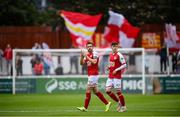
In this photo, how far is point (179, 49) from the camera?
40688mm

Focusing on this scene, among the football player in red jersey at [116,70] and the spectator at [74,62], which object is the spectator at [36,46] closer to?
the spectator at [74,62]

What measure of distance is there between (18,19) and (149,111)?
3377 cm

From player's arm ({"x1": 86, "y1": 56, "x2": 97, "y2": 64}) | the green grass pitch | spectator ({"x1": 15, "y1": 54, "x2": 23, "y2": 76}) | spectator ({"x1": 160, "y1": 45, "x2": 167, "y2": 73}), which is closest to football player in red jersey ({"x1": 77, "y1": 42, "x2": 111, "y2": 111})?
player's arm ({"x1": 86, "y1": 56, "x2": 97, "y2": 64})

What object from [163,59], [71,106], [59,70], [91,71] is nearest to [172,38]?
[163,59]

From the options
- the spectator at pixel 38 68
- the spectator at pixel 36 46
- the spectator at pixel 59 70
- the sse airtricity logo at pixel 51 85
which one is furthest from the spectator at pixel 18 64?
the spectator at pixel 36 46

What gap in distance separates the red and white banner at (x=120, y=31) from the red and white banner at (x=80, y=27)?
892mm

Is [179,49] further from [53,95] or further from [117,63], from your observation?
[117,63]

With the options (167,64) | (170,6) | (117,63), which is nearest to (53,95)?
(167,64)

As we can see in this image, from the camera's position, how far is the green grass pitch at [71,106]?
25156mm

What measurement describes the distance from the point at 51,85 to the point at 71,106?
9.97 metres

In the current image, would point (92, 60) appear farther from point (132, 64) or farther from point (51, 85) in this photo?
point (51, 85)

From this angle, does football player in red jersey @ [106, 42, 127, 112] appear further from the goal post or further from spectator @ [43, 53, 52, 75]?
spectator @ [43, 53, 52, 75]

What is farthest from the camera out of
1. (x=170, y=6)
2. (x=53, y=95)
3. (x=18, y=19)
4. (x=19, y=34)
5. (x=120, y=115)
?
(x=18, y=19)

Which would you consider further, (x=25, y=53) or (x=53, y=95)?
(x=25, y=53)
